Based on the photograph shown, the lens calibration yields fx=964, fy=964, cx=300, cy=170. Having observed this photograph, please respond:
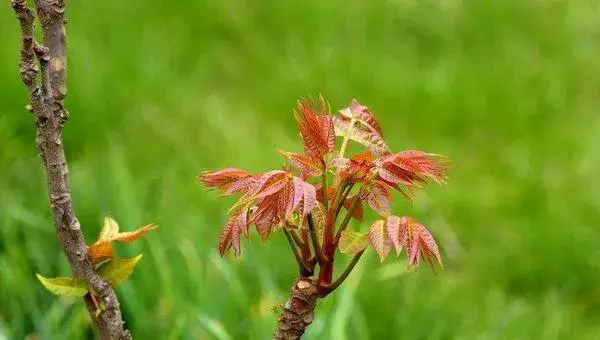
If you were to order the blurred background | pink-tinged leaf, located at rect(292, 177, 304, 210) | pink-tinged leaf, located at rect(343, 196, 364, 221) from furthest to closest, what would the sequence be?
1. the blurred background
2. pink-tinged leaf, located at rect(343, 196, 364, 221)
3. pink-tinged leaf, located at rect(292, 177, 304, 210)

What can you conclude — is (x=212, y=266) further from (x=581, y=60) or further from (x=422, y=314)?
(x=581, y=60)

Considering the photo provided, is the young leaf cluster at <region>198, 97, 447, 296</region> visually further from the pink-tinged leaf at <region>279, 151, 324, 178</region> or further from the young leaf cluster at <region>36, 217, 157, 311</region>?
the young leaf cluster at <region>36, 217, 157, 311</region>

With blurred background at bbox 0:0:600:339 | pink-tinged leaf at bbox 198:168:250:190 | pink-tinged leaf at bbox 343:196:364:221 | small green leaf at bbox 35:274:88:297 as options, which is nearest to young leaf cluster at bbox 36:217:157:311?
small green leaf at bbox 35:274:88:297

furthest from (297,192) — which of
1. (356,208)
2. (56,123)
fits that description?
(56,123)

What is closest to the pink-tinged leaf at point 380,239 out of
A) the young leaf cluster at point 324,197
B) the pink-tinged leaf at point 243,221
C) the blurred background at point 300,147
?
the young leaf cluster at point 324,197

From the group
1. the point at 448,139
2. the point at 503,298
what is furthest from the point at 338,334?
the point at 448,139

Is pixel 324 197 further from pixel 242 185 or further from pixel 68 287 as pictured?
pixel 68 287
